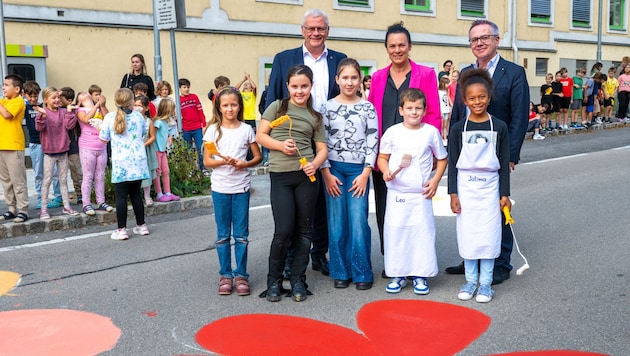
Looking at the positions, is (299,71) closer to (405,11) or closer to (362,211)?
(362,211)

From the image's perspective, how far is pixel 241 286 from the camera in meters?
5.60

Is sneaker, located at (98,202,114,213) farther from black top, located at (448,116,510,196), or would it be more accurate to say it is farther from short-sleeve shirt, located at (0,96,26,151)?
black top, located at (448,116,510,196)

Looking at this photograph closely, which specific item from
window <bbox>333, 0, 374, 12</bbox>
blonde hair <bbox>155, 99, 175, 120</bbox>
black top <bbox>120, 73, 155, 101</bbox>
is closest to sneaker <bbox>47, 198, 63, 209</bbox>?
blonde hair <bbox>155, 99, 175, 120</bbox>

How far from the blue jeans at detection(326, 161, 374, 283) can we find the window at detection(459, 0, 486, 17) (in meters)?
21.6

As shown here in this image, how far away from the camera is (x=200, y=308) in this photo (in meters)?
5.25

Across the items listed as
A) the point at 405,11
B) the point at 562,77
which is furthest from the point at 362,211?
the point at 405,11

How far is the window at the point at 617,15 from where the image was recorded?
32.5 metres

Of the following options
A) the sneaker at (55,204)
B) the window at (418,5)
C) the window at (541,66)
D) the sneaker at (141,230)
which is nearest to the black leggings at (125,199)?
the sneaker at (141,230)

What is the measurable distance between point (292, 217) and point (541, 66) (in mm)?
26203

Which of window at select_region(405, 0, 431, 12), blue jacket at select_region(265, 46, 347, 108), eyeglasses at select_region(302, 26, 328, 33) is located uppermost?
window at select_region(405, 0, 431, 12)

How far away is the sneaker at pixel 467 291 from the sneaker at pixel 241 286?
5.38 ft

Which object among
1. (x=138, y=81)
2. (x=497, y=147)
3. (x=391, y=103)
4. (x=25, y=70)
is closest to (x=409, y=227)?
(x=497, y=147)

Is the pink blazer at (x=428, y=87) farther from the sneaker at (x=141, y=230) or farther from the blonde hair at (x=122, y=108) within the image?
the sneaker at (x=141, y=230)

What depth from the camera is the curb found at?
816 centimetres
